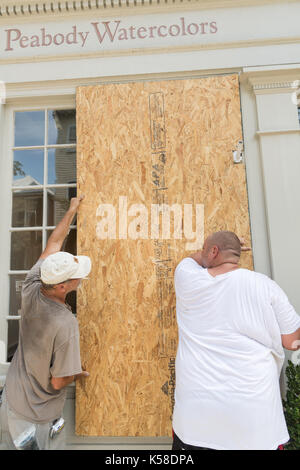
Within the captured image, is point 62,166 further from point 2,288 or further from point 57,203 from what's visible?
point 2,288

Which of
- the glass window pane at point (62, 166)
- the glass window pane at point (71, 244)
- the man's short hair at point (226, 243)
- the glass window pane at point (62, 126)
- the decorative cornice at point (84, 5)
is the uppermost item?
the decorative cornice at point (84, 5)

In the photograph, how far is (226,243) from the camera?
233cm

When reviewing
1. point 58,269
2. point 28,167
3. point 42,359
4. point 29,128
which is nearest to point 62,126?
point 29,128

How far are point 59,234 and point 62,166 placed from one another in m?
0.99

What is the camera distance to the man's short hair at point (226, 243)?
231 cm

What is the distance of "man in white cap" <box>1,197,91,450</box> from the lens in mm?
2277

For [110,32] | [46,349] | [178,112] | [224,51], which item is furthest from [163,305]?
[110,32]

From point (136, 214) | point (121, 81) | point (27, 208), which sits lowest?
point (136, 214)

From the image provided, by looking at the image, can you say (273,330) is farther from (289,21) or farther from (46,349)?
(289,21)

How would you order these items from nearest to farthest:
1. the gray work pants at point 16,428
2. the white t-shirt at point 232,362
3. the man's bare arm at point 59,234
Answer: the white t-shirt at point 232,362 < the gray work pants at point 16,428 < the man's bare arm at point 59,234

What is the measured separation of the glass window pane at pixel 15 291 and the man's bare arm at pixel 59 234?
790 mm

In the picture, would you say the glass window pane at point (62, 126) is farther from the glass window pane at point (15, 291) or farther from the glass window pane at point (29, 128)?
the glass window pane at point (15, 291)

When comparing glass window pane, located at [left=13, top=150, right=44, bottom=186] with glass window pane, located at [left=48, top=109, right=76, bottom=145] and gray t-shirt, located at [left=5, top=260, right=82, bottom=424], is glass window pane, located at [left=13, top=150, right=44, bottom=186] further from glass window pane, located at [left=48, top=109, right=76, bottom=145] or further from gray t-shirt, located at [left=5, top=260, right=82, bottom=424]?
gray t-shirt, located at [left=5, top=260, right=82, bottom=424]

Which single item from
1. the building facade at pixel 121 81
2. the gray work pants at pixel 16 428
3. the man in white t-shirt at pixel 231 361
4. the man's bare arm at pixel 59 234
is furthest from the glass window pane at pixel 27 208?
the man in white t-shirt at pixel 231 361
